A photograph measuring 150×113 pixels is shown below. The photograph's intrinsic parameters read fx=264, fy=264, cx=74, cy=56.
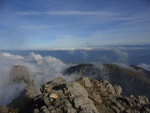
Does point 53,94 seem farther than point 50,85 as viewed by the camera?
No

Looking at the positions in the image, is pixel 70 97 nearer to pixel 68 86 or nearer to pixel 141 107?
pixel 68 86

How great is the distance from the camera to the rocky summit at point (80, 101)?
51.8 m

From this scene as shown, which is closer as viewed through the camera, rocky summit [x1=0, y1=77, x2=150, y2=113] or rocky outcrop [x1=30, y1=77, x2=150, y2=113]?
rocky outcrop [x1=30, y1=77, x2=150, y2=113]

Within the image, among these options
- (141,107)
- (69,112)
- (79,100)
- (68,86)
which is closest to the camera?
(69,112)

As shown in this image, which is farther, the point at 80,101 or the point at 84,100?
the point at 84,100

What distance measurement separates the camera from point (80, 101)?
54.0 meters

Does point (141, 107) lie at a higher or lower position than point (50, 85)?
lower

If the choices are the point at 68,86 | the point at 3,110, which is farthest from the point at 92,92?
the point at 3,110

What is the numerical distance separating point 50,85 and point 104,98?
14.5 metres

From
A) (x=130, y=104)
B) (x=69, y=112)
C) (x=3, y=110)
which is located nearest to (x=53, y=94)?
(x=69, y=112)

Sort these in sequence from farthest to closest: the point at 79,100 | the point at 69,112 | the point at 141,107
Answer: the point at 141,107 → the point at 79,100 → the point at 69,112

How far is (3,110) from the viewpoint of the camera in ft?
187

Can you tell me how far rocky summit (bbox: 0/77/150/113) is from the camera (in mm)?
51781

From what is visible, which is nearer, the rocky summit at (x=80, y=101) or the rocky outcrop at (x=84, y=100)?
the rocky outcrop at (x=84, y=100)
